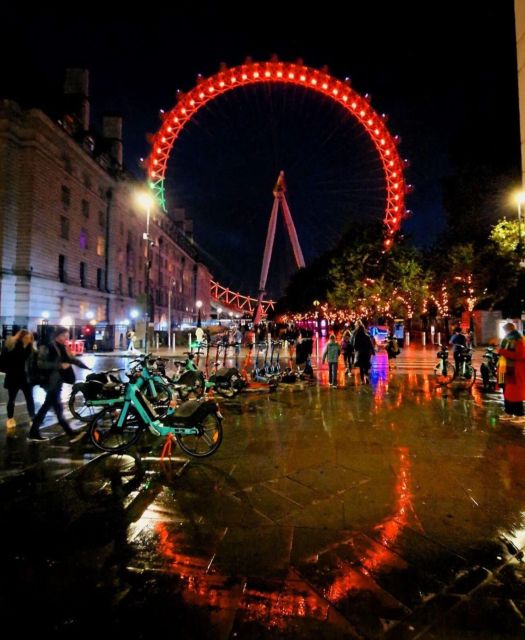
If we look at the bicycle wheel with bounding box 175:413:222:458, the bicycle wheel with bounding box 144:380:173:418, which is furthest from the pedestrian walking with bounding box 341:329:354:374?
the bicycle wheel with bounding box 175:413:222:458

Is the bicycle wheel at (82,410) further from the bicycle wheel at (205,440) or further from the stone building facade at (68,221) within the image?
the stone building facade at (68,221)

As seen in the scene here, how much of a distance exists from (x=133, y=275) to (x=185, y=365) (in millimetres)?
43856

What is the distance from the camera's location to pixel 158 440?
7.34 metres

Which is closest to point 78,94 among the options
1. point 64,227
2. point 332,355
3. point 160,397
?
point 64,227

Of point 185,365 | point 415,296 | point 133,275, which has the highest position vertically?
point 133,275

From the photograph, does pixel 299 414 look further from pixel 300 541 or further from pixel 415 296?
pixel 415 296

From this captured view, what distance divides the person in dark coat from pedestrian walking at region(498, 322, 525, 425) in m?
9.22

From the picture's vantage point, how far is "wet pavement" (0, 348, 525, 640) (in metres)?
2.85

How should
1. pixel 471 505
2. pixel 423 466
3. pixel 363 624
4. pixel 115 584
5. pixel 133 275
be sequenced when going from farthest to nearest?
pixel 133 275
pixel 423 466
pixel 471 505
pixel 115 584
pixel 363 624

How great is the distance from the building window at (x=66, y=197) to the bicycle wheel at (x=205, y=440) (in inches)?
1382

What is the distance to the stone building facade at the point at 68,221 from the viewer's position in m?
30.1

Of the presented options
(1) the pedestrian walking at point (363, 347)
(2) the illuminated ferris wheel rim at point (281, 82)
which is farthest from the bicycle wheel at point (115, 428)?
(2) the illuminated ferris wheel rim at point (281, 82)

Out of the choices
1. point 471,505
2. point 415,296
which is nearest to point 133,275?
point 415,296

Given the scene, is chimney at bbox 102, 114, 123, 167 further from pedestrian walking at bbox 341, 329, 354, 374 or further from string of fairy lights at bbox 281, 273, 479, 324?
pedestrian walking at bbox 341, 329, 354, 374
